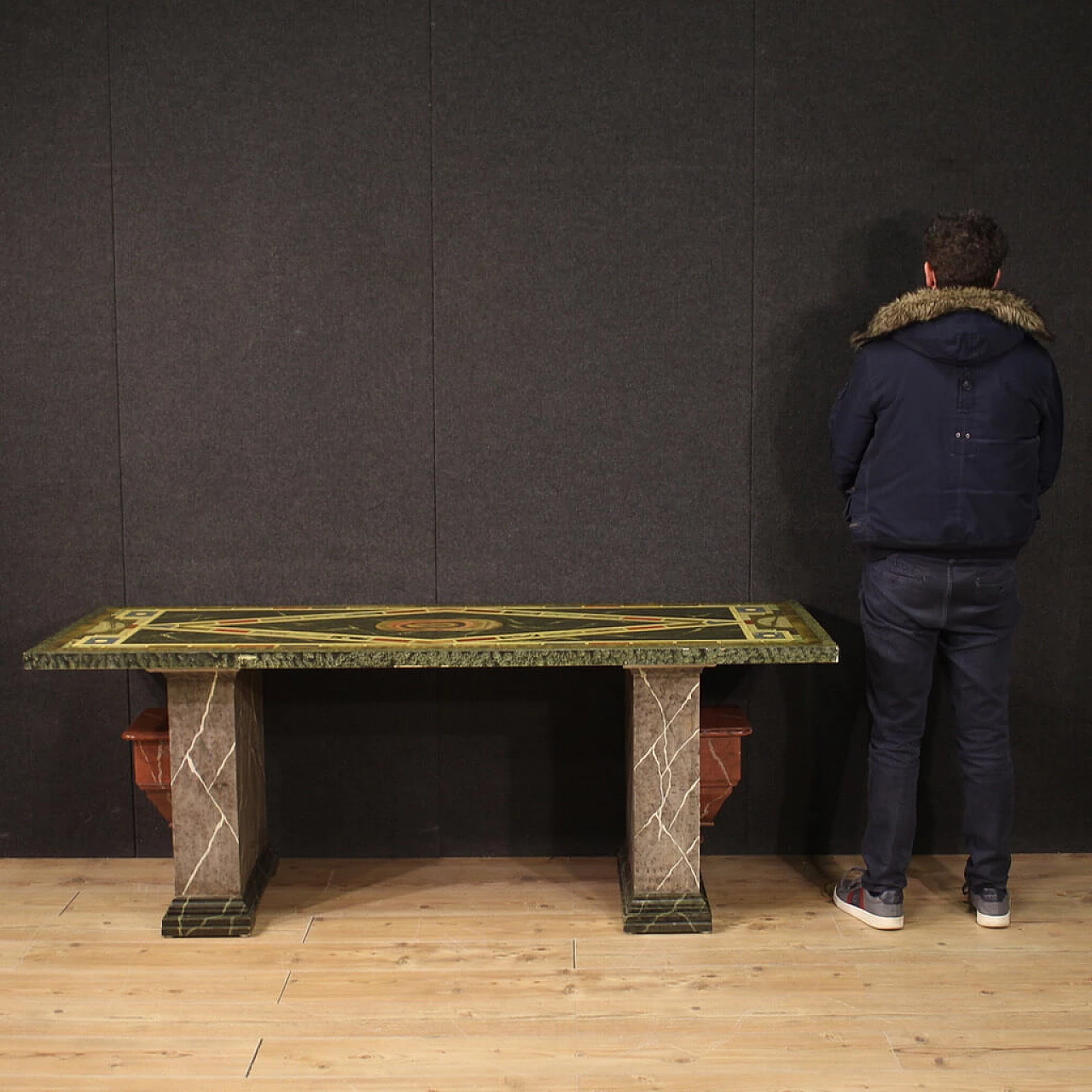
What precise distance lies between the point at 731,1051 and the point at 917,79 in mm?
2588

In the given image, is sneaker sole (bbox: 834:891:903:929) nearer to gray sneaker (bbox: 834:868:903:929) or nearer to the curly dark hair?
gray sneaker (bbox: 834:868:903:929)

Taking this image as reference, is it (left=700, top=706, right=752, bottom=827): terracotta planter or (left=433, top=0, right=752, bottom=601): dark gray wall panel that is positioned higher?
(left=433, top=0, right=752, bottom=601): dark gray wall panel

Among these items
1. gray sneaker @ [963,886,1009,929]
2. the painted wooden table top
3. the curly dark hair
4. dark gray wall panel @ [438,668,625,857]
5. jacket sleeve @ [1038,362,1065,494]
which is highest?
the curly dark hair

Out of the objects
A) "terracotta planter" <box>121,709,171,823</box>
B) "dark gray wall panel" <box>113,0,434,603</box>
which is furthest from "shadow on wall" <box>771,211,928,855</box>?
"terracotta planter" <box>121,709,171,823</box>

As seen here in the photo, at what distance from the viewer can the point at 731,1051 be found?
259 centimetres

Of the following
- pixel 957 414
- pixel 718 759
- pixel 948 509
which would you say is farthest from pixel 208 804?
pixel 957 414

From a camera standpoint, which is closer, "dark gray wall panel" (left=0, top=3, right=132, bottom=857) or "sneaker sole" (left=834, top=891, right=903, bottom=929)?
"sneaker sole" (left=834, top=891, right=903, bottom=929)

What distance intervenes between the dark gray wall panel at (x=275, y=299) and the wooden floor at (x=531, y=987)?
2.98ft

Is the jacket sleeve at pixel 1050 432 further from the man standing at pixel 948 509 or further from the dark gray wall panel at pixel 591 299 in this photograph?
the dark gray wall panel at pixel 591 299

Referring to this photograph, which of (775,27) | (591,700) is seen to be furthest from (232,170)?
(591,700)

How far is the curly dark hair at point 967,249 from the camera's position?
3.04 m

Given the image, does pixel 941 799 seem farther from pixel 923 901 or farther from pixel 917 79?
pixel 917 79

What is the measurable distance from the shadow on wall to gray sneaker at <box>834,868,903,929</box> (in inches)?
16.3

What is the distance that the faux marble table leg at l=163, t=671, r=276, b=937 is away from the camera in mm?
3170
